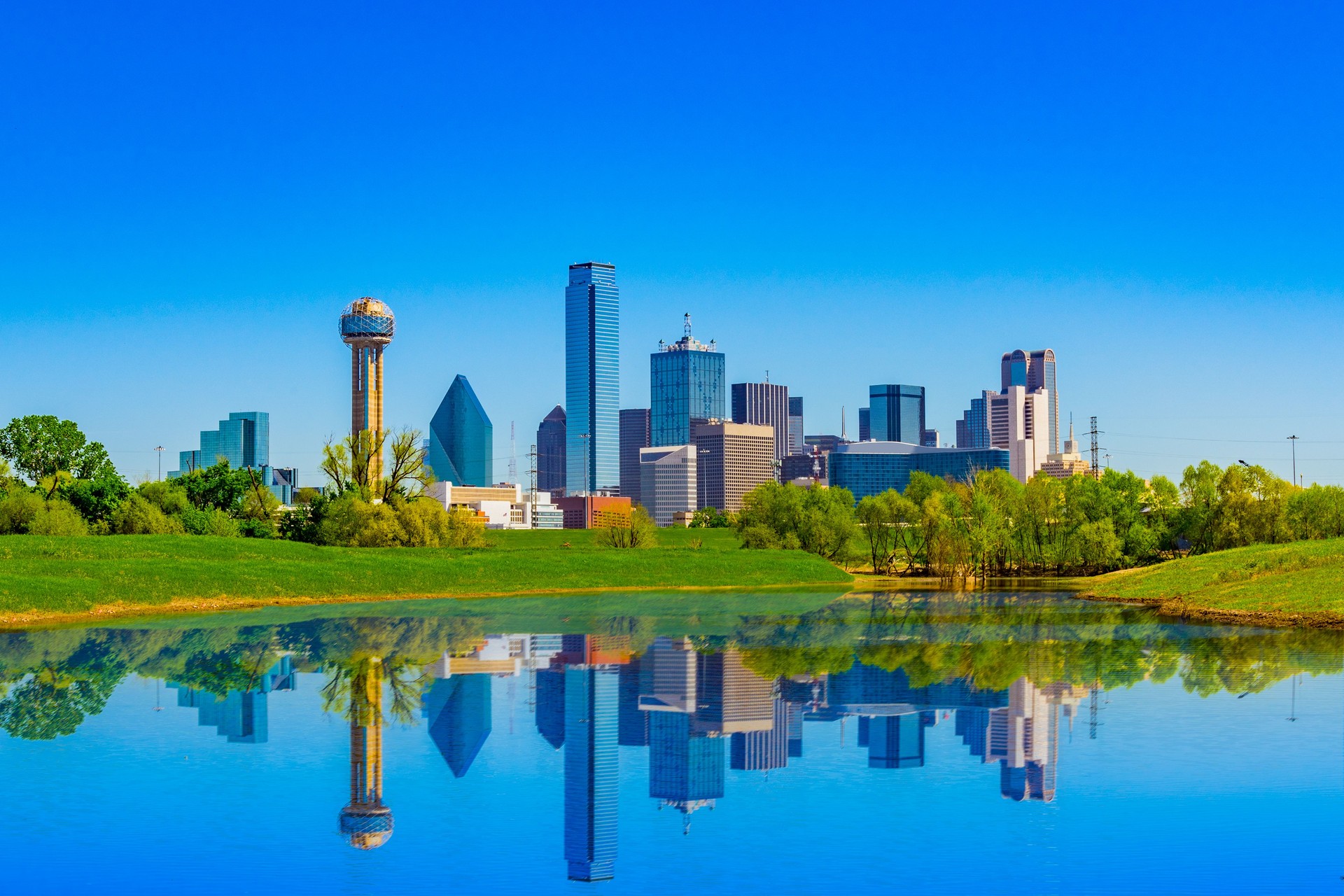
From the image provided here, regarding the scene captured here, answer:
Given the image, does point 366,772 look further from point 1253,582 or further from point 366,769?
point 1253,582

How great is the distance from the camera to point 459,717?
95.8 feet

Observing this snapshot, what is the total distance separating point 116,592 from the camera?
61031 mm

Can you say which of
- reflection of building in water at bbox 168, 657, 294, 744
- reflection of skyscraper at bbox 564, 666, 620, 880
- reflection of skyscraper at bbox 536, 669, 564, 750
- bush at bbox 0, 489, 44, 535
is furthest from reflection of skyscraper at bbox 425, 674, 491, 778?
bush at bbox 0, 489, 44, 535

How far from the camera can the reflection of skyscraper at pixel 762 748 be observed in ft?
78.3

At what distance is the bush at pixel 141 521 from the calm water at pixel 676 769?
2153 inches

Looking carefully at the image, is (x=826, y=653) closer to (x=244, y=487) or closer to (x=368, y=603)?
(x=368, y=603)

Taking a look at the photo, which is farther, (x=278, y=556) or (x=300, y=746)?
(x=278, y=556)

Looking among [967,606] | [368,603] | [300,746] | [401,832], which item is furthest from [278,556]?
[401,832]

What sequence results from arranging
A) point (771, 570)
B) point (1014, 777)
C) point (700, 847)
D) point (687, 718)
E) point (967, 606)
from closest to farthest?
point (700, 847)
point (1014, 777)
point (687, 718)
point (967, 606)
point (771, 570)

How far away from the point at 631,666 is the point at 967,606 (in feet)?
111

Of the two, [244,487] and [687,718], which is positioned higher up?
[244,487]

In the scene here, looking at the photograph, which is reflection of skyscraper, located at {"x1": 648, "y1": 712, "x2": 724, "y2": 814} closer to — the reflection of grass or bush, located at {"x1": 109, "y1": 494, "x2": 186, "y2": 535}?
the reflection of grass

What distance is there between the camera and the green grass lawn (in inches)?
2190

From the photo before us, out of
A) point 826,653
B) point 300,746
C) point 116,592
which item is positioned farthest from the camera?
point 116,592
